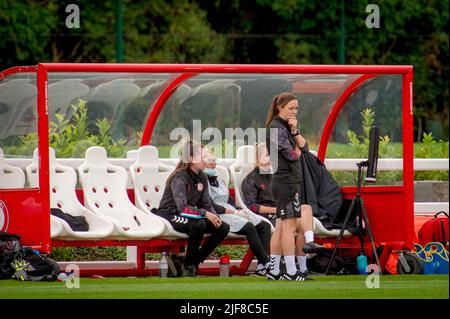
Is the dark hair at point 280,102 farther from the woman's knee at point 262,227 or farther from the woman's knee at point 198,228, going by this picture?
the woman's knee at point 262,227

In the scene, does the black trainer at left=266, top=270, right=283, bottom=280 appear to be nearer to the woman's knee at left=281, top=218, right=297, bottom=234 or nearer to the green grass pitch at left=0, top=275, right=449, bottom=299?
the green grass pitch at left=0, top=275, right=449, bottom=299

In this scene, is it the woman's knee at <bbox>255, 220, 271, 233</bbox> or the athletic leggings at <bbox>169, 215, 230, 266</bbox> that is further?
the woman's knee at <bbox>255, 220, 271, 233</bbox>

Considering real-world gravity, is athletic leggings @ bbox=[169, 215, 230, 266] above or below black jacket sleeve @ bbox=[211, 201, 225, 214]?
below

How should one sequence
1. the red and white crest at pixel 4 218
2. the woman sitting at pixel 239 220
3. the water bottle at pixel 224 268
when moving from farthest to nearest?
the water bottle at pixel 224 268 → the woman sitting at pixel 239 220 → the red and white crest at pixel 4 218

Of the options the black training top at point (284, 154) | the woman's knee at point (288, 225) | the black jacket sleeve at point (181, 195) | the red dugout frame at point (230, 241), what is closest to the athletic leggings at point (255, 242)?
the red dugout frame at point (230, 241)

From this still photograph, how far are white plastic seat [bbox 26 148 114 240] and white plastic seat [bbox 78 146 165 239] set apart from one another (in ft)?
0.36

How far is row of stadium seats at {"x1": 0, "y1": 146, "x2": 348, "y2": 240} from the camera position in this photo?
45.3ft

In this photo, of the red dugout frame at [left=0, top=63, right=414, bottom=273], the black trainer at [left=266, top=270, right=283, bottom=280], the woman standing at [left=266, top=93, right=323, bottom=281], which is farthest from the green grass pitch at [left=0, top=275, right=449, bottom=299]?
the red dugout frame at [left=0, top=63, right=414, bottom=273]

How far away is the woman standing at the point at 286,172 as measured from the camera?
1278cm

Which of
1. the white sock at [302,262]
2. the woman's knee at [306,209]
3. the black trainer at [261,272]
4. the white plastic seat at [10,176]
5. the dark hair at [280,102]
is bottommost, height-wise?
the black trainer at [261,272]

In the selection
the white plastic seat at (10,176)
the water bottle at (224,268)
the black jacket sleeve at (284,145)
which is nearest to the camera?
the black jacket sleeve at (284,145)

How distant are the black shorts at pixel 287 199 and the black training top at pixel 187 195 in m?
1.20

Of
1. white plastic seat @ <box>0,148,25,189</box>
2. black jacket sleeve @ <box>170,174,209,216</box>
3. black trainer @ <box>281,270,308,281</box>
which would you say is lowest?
black trainer @ <box>281,270,308,281</box>
